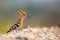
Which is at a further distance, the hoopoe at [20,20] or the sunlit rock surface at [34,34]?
the hoopoe at [20,20]

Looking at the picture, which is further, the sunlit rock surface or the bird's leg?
the bird's leg

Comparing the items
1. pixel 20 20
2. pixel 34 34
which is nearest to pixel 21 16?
pixel 20 20

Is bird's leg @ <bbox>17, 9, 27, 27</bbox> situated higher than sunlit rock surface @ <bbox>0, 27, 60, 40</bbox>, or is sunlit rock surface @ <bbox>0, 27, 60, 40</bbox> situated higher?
bird's leg @ <bbox>17, 9, 27, 27</bbox>

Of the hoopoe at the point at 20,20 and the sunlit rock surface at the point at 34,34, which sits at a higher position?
the hoopoe at the point at 20,20

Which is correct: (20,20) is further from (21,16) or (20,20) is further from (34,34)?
(34,34)

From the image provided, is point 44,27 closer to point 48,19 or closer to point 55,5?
point 48,19
